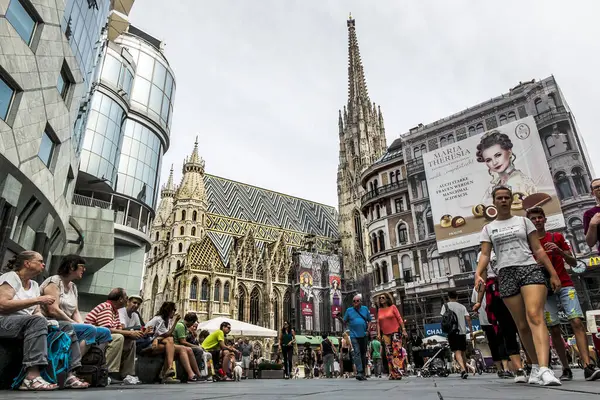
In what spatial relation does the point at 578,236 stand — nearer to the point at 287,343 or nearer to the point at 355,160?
the point at 287,343

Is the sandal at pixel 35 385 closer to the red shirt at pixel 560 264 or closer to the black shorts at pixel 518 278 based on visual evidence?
the black shorts at pixel 518 278

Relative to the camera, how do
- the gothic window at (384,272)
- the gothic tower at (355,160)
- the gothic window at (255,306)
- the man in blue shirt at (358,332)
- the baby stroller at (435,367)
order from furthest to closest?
the gothic tower at (355,160)
the gothic window at (255,306)
the gothic window at (384,272)
the baby stroller at (435,367)
the man in blue shirt at (358,332)

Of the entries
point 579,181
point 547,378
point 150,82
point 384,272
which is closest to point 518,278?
point 547,378

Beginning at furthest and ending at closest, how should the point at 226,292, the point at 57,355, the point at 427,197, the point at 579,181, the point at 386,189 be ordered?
the point at 226,292, the point at 386,189, the point at 427,197, the point at 579,181, the point at 57,355

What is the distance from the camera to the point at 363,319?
7.96 m

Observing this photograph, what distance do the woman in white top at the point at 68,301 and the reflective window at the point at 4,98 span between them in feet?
33.7

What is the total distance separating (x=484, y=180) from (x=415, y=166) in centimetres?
582

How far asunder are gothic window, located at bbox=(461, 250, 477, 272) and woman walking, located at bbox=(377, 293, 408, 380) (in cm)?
2096

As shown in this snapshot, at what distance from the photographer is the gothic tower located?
57.9m

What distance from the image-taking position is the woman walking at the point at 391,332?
7.81 metres

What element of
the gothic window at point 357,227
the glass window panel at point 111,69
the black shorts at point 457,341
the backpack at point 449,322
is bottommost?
the black shorts at point 457,341

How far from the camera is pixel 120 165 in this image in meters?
29.6

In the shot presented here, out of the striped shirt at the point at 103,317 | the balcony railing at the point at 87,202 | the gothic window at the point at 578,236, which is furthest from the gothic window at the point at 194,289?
the striped shirt at the point at 103,317

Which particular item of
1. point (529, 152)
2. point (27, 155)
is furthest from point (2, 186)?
point (529, 152)
